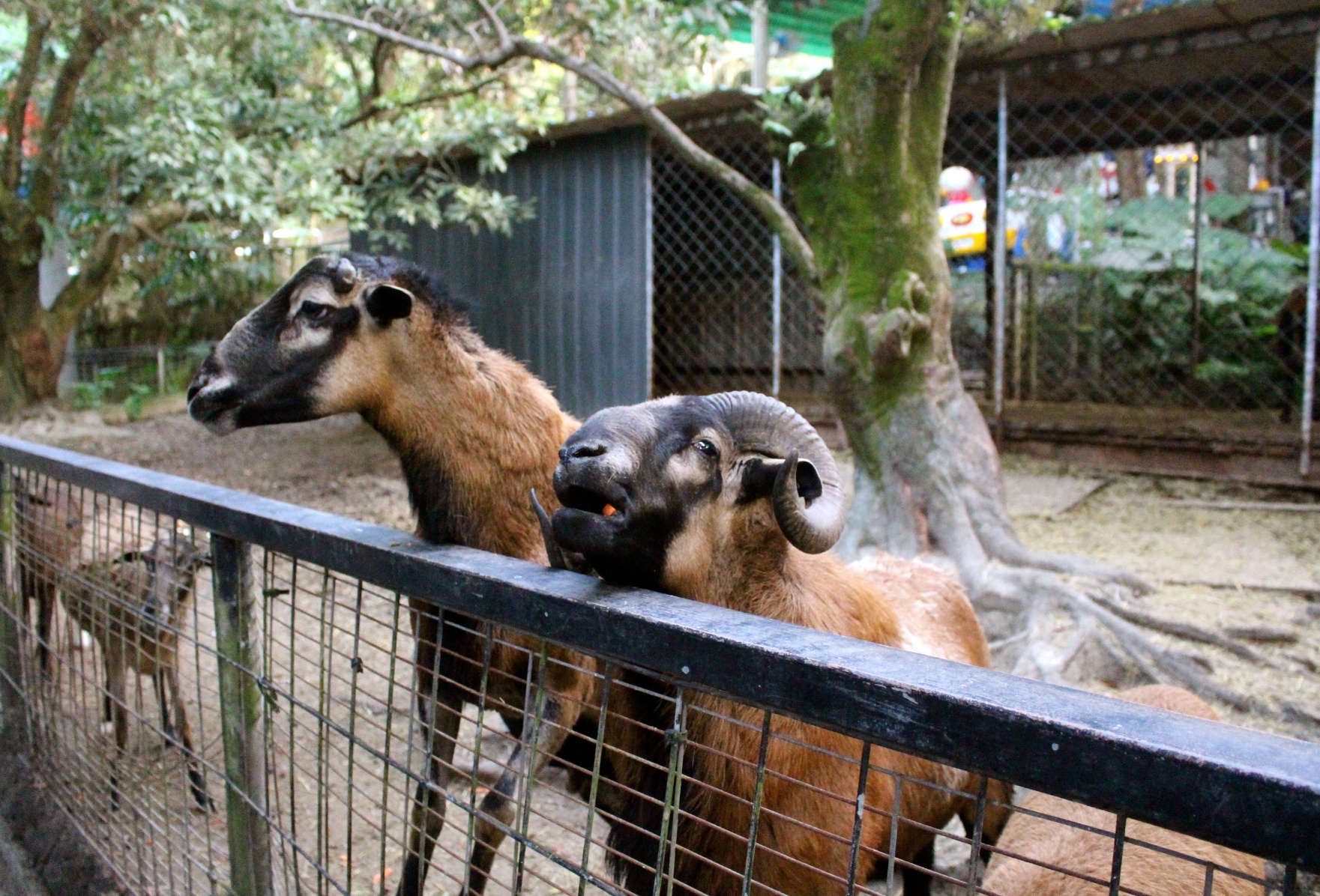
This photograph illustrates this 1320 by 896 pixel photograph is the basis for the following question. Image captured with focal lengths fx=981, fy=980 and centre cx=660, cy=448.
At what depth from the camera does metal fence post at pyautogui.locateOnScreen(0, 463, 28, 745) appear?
375 centimetres

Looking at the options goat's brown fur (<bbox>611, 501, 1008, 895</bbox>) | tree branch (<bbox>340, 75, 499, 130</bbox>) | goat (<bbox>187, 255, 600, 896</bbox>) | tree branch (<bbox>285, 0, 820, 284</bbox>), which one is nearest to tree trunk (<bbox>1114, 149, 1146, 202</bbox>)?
tree branch (<bbox>340, 75, 499, 130</bbox>)

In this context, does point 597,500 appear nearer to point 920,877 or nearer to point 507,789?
point 507,789

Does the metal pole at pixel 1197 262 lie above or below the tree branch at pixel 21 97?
below

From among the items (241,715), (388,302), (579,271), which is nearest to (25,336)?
(579,271)

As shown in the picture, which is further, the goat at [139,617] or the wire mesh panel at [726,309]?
the wire mesh panel at [726,309]

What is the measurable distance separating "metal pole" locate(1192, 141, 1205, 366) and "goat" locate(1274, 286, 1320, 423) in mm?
776

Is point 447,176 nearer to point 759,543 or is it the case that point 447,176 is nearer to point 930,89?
point 930,89

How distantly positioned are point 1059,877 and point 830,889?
0.62m

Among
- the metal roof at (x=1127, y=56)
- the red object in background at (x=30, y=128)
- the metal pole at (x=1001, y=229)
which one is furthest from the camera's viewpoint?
the red object in background at (x=30, y=128)

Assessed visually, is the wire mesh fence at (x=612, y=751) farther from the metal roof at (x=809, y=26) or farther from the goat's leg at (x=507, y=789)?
the metal roof at (x=809, y=26)

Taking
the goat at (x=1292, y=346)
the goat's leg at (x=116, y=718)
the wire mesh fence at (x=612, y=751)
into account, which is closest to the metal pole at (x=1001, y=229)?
the goat at (x=1292, y=346)

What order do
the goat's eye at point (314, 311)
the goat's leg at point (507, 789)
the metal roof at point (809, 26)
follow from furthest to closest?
the metal roof at point (809, 26), the goat's eye at point (314, 311), the goat's leg at point (507, 789)

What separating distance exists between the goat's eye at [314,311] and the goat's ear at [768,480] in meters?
1.76

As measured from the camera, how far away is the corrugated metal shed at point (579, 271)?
10.0 metres
